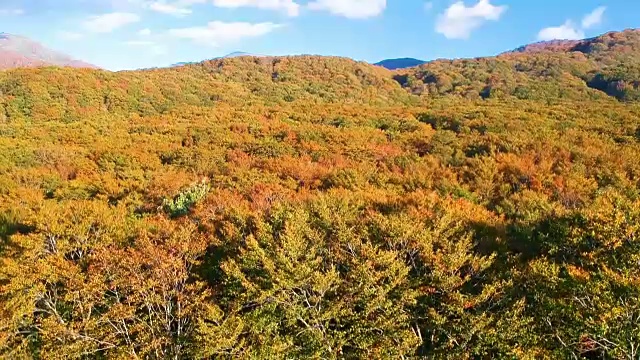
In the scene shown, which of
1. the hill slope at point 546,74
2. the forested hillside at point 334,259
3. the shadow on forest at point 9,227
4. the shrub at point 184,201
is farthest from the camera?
the hill slope at point 546,74

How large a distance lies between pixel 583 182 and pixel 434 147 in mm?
19897

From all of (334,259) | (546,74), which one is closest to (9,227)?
(334,259)

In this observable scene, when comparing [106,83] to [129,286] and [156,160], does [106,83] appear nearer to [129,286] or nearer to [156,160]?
[156,160]

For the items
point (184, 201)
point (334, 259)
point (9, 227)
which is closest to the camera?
point (334, 259)

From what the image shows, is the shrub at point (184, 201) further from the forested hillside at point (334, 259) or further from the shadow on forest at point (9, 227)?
the shadow on forest at point (9, 227)

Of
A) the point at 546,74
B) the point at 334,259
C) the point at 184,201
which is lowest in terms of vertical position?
the point at 184,201

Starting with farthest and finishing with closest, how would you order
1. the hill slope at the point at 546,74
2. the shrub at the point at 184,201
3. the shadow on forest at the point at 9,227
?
the hill slope at the point at 546,74, the shrub at the point at 184,201, the shadow on forest at the point at 9,227

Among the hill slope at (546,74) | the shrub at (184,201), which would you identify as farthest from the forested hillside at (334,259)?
the hill slope at (546,74)

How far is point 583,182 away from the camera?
28266 mm

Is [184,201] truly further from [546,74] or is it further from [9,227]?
[546,74]

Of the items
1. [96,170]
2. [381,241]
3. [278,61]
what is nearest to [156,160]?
[96,170]

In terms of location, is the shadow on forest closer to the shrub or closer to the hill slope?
the shrub

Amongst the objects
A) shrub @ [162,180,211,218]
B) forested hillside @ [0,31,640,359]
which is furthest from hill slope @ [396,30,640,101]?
shrub @ [162,180,211,218]

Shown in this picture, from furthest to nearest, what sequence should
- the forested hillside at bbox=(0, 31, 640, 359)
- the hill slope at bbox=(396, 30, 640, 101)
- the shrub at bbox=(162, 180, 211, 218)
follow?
the hill slope at bbox=(396, 30, 640, 101), the shrub at bbox=(162, 180, 211, 218), the forested hillside at bbox=(0, 31, 640, 359)
